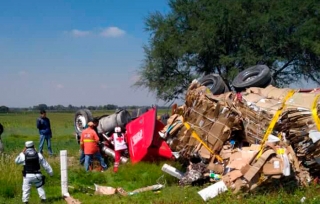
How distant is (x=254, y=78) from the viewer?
11586 millimetres

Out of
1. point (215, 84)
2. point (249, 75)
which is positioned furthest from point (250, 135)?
point (249, 75)

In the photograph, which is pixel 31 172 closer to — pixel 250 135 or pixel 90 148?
pixel 90 148

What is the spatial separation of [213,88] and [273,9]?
13390 millimetres

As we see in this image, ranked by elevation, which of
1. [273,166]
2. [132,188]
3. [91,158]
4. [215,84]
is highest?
[215,84]

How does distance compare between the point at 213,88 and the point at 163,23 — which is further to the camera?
the point at 163,23

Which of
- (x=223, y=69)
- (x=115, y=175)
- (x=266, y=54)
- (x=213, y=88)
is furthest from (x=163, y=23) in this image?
A: (x=115, y=175)

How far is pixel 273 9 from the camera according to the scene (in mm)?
23656

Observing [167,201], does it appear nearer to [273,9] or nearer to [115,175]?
[115,175]

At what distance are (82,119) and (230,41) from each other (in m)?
12.1

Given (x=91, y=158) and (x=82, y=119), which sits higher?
(x=82, y=119)

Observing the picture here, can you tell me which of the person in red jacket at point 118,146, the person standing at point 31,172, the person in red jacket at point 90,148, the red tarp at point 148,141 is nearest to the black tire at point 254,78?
the red tarp at point 148,141

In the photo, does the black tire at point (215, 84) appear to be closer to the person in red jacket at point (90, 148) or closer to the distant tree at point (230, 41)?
the person in red jacket at point (90, 148)

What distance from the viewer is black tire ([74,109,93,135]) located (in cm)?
1478

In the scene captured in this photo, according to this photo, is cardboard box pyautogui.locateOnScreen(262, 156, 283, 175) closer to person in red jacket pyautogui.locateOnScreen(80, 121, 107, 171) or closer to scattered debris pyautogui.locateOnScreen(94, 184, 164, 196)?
scattered debris pyautogui.locateOnScreen(94, 184, 164, 196)
